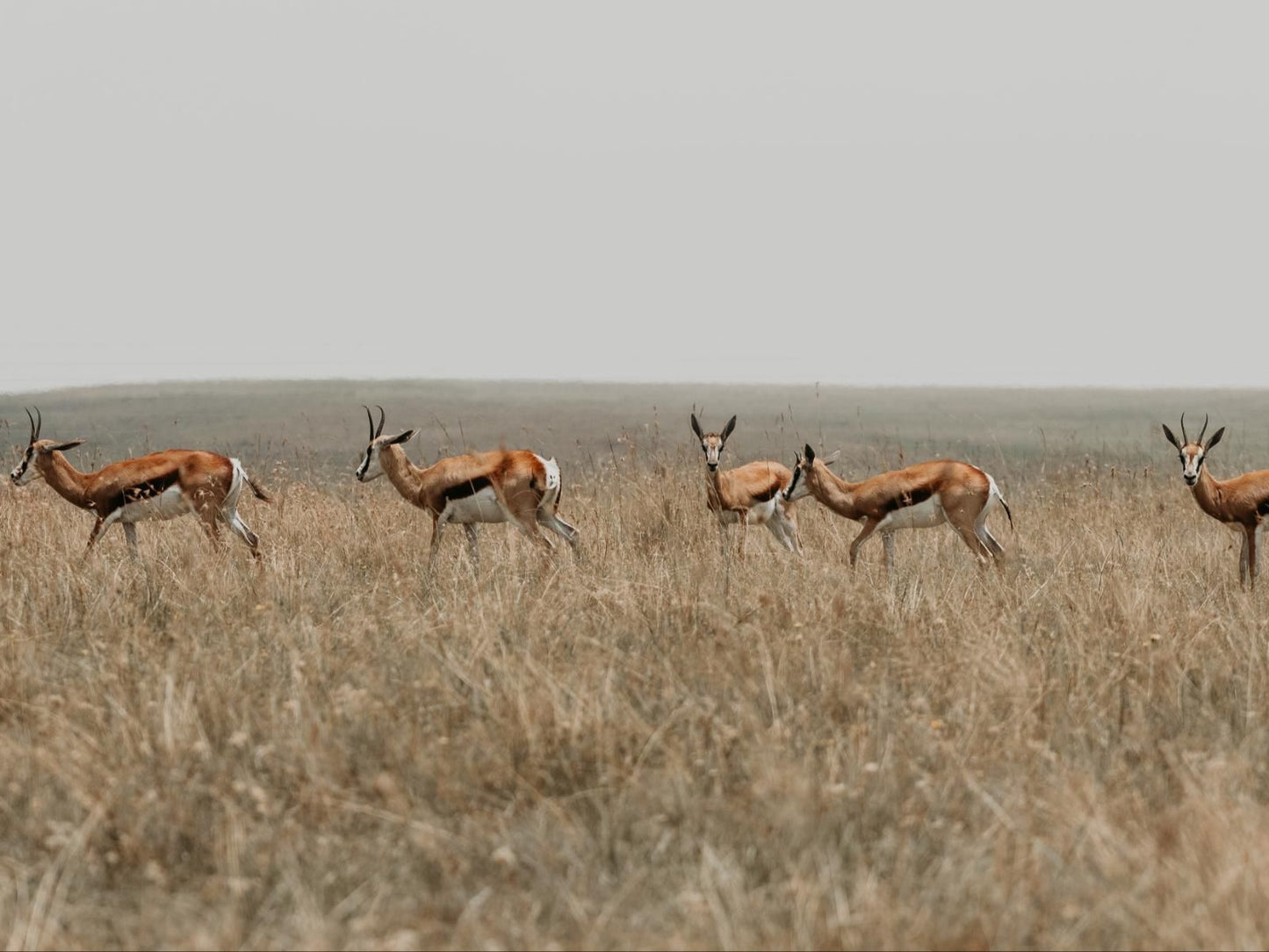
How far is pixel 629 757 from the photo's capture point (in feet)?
15.9

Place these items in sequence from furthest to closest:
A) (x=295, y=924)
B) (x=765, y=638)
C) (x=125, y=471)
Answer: (x=125, y=471)
(x=765, y=638)
(x=295, y=924)

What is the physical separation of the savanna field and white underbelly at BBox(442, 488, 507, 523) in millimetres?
1773

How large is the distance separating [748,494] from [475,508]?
2574 mm

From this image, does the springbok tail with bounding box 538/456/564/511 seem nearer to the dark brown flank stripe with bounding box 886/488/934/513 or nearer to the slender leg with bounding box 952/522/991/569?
the dark brown flank stripe with bounding box 886/488/934/513

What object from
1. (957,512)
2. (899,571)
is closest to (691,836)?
(899,571)

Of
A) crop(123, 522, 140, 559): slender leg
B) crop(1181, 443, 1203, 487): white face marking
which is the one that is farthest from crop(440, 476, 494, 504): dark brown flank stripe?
crop(1181, 443, 1203, 487): white face marking

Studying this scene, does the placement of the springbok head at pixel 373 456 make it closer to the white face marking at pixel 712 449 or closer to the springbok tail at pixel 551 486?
the springbok tail at pixel 551 486

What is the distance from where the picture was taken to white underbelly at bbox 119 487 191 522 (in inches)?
440

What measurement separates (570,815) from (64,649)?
3.64 metres

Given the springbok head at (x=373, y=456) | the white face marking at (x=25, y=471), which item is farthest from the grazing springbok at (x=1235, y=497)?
the white face marking at (x=25, y=471)

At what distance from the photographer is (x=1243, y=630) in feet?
24.0

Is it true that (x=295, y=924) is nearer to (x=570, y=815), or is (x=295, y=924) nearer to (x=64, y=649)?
(x=570, y=815)

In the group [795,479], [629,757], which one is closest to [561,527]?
[795,479]

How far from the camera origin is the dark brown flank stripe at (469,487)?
11.2m
